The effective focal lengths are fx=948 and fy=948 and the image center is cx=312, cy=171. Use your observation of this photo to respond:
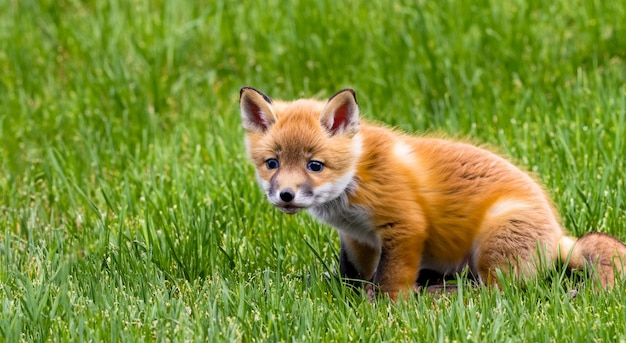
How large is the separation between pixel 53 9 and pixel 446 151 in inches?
245

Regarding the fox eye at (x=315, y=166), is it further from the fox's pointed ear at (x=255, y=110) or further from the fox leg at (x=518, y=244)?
the fox leg at (x=518, y=244)

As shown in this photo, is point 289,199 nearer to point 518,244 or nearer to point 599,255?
point 518,244

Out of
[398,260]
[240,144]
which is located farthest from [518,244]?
[240,144]

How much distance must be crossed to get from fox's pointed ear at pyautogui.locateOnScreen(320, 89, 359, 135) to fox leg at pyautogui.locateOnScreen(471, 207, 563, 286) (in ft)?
3.19

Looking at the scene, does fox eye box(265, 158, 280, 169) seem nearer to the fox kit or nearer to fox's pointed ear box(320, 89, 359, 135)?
the fox kit

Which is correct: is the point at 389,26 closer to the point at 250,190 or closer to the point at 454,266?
the point at 250,190

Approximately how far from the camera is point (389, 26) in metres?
9.42

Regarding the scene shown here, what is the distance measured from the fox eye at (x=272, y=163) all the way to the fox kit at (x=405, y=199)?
1cm

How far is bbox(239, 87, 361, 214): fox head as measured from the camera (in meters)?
5.07

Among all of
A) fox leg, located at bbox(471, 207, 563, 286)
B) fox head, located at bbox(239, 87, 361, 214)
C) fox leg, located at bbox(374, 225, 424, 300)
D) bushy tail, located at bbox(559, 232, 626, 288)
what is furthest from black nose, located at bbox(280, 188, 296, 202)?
bushy tail, located at bbox(559, 232, 626, 288)

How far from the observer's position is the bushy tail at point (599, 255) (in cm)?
514

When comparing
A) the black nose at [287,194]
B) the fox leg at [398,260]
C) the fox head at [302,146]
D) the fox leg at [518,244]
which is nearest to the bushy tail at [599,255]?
the fox leg at [518,244]

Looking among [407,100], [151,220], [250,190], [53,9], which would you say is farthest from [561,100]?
[53,9]

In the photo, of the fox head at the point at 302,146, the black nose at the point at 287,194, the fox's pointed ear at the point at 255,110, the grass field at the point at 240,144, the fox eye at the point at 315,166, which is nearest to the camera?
the grass field at the point at 240,144
